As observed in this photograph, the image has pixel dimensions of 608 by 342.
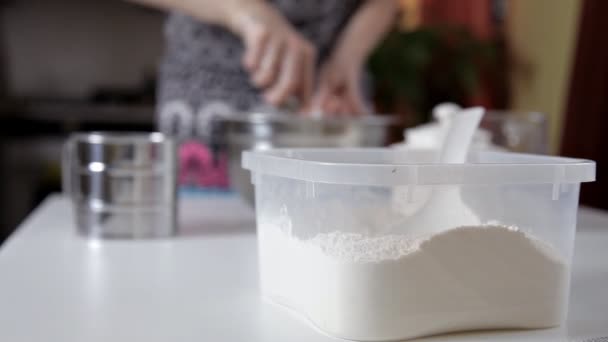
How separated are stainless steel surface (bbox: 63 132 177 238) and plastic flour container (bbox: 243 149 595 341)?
0.31m

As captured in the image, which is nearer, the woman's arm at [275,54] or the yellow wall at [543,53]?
the woman's arm at [275,54]

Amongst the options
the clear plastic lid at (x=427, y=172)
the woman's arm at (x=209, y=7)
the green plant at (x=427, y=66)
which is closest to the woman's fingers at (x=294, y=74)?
the woman's arm at (x=209, y=7)

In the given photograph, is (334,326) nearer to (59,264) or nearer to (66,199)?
(59,264)

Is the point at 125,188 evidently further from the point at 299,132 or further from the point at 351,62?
the point at 351,62

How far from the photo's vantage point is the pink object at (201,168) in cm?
120

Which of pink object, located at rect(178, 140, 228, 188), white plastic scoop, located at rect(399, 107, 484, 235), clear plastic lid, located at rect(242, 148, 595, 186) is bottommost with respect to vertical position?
pink object, located at rect(178, 140, 228, 188)

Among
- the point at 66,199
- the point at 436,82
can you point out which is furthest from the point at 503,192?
the point at 436,82

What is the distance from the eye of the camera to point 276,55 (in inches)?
35.0

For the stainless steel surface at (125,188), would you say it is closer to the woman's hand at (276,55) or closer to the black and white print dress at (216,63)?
the woman's hand at (276,55)

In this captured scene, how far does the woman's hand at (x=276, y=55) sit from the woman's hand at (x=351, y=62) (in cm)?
8

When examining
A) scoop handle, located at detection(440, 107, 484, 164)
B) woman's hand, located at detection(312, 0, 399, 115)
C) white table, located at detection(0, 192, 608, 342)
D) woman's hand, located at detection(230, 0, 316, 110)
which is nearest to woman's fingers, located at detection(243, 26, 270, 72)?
woman's hand, located at detection(230, 0, 316, 110)

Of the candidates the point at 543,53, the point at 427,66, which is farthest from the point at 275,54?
the point at 427,66

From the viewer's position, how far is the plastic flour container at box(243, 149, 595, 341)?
0.38 metres

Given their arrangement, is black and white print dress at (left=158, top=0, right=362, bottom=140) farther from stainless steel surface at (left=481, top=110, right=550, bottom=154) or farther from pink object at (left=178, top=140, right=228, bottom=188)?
stainless steel surface at (left=481, top=110, right=550, bottom=154)
